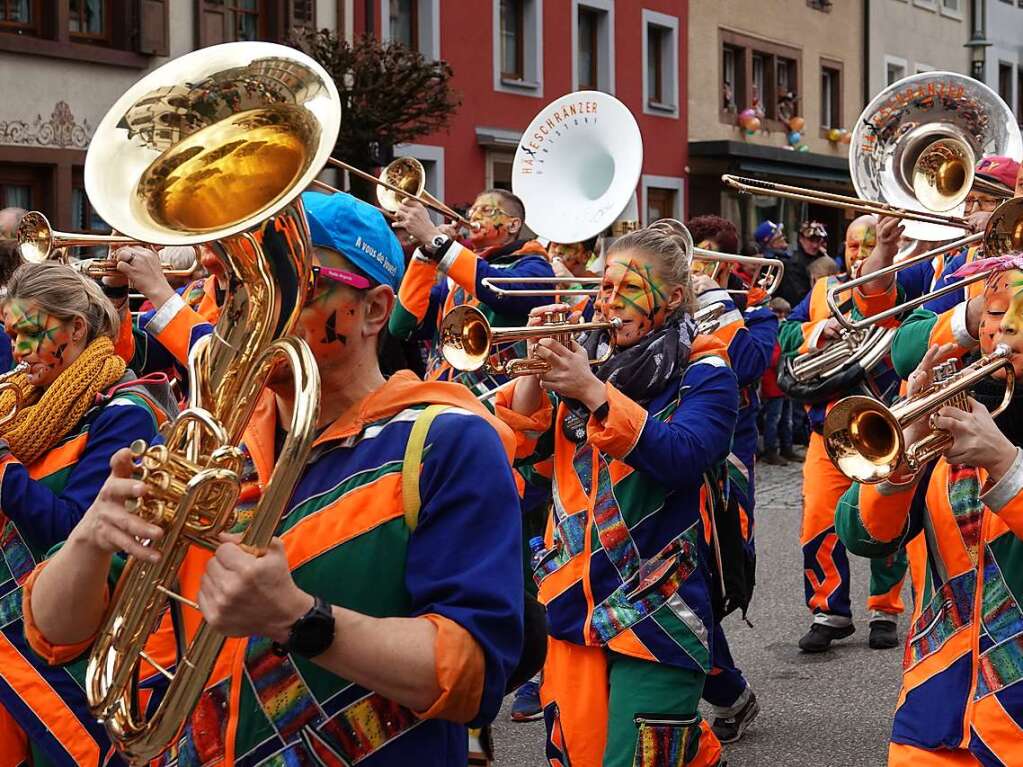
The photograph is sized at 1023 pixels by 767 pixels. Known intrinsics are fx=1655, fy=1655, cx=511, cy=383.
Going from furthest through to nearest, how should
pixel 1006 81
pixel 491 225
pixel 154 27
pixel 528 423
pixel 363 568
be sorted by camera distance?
1. pixel 1006 81
2. pixel 154 27
3. pixel 491 225
4. pixel 528 423
5. pixel 363 568

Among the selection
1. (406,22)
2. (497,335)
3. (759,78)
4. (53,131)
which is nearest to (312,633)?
(497,335)

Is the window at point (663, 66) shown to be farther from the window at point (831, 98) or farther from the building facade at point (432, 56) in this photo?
the window at point (831, 98)

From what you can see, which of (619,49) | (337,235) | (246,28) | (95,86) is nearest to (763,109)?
(619,49)

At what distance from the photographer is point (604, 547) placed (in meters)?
4.31

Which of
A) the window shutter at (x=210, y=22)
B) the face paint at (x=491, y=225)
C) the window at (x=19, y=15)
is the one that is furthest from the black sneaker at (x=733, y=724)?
the window shutter at (x=210, y=22)

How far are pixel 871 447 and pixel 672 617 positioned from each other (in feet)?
4.70

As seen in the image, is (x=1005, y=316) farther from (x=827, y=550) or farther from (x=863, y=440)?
(x=827, y=550)

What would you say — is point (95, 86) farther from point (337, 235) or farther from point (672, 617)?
point (337, 235)

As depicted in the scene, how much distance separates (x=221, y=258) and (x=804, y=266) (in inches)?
446

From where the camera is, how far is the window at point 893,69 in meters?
29.9

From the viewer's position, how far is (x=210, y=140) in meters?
2.51

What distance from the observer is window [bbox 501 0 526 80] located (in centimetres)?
2089

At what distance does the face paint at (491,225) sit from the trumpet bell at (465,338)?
288cm

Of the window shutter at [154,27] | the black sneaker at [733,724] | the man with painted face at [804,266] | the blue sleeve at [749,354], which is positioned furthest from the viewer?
the window shutter at [154,27]
